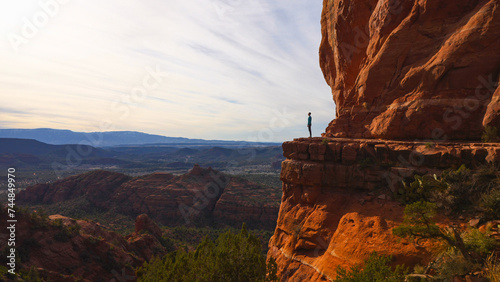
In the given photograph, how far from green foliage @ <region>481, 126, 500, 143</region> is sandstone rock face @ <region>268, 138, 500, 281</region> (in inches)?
30.2

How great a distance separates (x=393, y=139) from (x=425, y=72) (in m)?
4.78

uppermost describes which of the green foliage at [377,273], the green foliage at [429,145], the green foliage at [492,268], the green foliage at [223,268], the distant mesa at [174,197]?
the green foliage at [429,145]

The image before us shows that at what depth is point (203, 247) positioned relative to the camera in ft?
60.9

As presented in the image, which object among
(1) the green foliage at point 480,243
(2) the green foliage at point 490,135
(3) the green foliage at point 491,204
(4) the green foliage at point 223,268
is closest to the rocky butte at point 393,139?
(2) the green foliage at point 490,135

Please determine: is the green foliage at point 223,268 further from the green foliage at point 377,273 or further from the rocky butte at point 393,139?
the green foliage at point 377,273

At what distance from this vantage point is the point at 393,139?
1789 centimetres

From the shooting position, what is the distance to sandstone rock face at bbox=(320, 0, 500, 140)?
607 inches

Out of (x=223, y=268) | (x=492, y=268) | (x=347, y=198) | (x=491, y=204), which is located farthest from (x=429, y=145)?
(x=223, y=268)

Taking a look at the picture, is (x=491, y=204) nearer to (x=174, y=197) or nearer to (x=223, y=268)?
(x=223, y=268)

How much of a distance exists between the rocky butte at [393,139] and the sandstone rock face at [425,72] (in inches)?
2.4

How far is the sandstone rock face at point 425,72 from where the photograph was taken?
50.6 ft

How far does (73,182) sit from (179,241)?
58.5 meters

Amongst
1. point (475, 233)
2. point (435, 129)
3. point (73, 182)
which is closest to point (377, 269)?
point (475, 233)

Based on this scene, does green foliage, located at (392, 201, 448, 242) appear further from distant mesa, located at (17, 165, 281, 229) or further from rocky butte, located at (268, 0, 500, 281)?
distant mesa, located at (17, 165, 281, 229)
